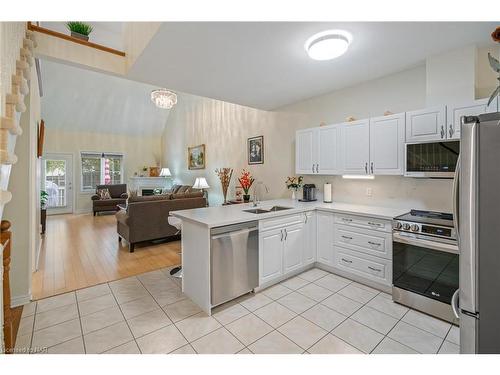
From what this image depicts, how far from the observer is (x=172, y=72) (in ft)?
9.46

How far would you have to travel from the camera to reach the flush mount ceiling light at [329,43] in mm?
2137

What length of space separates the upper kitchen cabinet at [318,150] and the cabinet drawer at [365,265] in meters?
1.12

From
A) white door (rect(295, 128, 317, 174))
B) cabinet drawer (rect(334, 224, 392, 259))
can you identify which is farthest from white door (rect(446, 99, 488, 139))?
white door (rect(295, 128, 317, 174))

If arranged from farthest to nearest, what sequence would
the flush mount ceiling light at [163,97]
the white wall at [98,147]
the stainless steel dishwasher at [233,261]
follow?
the white wall at [98,147] < the flush mount ceiling light at [163,97] < the stainless steel dishwasher at [233,261]

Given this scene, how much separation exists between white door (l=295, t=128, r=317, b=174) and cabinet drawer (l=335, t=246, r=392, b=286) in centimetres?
130

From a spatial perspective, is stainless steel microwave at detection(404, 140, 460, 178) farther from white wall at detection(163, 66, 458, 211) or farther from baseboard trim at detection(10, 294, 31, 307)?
baseboard trim at detection(10, 294, 31, 307)

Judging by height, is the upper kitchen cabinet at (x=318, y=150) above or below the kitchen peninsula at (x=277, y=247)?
above

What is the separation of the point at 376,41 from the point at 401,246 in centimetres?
204

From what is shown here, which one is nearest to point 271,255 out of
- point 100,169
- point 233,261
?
point 233,261

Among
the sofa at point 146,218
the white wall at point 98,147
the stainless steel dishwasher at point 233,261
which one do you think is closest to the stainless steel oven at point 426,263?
the stainless steel dishwasher at point 233,261

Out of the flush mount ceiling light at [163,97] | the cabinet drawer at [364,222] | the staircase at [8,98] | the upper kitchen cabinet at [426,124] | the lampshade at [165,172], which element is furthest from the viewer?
the lampshade at [165,172]

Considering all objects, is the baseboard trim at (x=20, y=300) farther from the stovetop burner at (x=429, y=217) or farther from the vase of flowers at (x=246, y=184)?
the stovetop burner at (x=429, y=217)

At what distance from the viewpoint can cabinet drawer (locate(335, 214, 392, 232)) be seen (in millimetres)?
2580
